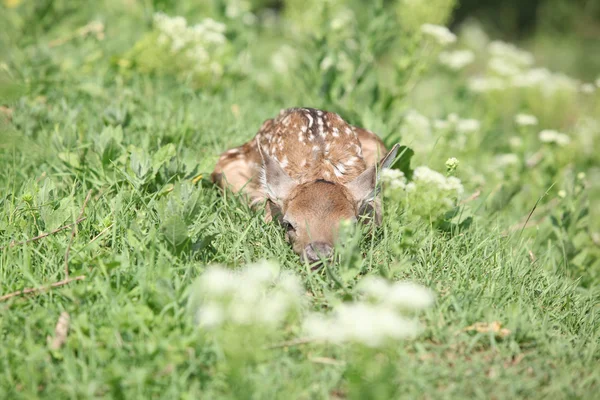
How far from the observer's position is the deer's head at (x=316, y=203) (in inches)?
140

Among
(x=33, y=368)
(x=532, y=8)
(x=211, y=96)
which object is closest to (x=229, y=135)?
(x=211, y=96)

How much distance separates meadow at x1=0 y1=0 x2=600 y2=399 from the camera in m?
2.56

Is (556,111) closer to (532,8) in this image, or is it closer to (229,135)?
(229,135)

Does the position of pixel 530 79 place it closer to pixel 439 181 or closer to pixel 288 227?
pixel 439 181

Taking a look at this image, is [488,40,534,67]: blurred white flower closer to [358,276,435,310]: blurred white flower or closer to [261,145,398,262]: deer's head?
[261,145,398,262]: deer's head

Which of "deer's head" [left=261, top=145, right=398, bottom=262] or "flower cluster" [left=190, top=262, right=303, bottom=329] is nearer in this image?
"flower cluster" [left=190, top=262, right=303, bottom=329]

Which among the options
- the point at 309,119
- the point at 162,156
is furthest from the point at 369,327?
the point at 309,119

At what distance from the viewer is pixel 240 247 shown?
3584mm

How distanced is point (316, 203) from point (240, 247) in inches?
20.2

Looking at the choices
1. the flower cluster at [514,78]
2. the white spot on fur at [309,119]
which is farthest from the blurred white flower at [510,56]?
the white spot on fur at [309,119]

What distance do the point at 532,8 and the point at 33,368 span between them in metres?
13.6

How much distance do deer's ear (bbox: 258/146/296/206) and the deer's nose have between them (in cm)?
60

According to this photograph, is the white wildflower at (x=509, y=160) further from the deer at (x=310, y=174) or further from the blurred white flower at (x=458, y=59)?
the blurred white flower at (x=458, y=59)

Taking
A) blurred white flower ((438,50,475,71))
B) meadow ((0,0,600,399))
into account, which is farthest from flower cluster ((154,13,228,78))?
blurred white flower ((438,50,475,71))
